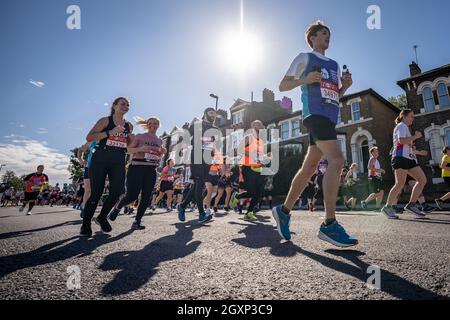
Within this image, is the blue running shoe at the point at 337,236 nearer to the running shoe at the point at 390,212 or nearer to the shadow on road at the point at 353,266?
the shadow on road at the point at 353,266

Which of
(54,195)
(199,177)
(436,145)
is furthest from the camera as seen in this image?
(54,195)

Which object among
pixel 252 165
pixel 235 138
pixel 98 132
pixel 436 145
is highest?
pixel 235 138

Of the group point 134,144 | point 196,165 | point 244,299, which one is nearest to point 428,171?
point 196,165

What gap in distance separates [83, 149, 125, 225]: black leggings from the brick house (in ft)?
66.3

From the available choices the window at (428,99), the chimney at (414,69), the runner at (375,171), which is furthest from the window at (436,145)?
the runner at (375,171)

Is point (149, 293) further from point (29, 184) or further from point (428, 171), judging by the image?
point (428, 171)

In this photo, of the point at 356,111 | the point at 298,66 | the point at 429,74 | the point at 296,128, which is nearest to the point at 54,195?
the point at 296,128

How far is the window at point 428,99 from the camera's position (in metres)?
19.6

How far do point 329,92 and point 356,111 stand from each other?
22.7m

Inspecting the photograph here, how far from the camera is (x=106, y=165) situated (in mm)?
3971

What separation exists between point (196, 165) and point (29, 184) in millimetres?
8809

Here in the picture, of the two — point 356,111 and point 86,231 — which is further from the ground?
point 356,111

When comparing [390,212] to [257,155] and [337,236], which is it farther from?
[337,236]

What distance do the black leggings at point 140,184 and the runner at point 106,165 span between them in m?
0.56
